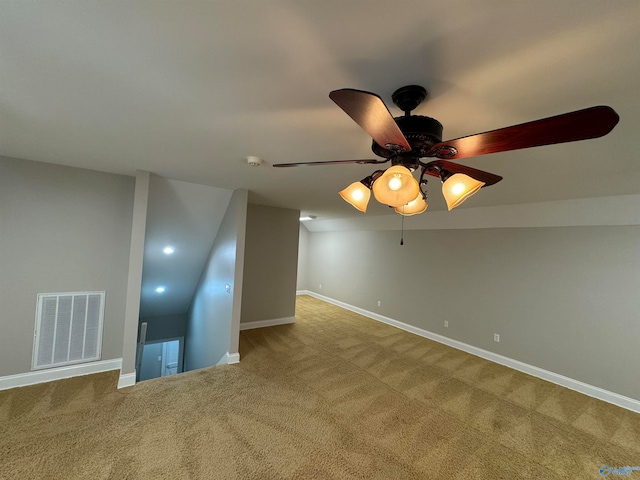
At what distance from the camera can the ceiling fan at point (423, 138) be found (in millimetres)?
810

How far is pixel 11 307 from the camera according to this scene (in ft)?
8.48

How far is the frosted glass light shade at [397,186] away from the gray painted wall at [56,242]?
326 cm

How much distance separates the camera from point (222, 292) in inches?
149

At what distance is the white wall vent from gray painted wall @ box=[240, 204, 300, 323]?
2.14 meters

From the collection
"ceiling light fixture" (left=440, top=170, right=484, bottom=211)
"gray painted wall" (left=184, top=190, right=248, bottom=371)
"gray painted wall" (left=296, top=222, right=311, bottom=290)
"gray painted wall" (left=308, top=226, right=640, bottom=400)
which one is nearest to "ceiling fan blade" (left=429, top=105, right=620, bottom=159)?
"ceiling light fixture" (left=440, top=170, right=484, bottom=211)

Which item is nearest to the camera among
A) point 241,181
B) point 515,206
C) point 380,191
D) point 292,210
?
point 380,191

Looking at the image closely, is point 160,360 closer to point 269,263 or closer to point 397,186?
point 269,263

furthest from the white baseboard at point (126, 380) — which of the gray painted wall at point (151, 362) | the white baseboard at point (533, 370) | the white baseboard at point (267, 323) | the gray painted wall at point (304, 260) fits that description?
the gray painted wall at point (151, 362)

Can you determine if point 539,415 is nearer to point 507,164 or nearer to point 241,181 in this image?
point 507,164

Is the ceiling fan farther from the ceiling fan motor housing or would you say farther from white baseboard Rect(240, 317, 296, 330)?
white baseboard Rect(240, 317, 296, 330)

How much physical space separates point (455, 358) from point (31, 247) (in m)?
5.43

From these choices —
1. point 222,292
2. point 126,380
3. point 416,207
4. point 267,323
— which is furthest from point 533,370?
point 126,380

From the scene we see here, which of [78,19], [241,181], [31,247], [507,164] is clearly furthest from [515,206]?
[31,247]

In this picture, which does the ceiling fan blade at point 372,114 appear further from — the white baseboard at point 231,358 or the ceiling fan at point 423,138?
the white baseboard at point 231,358
